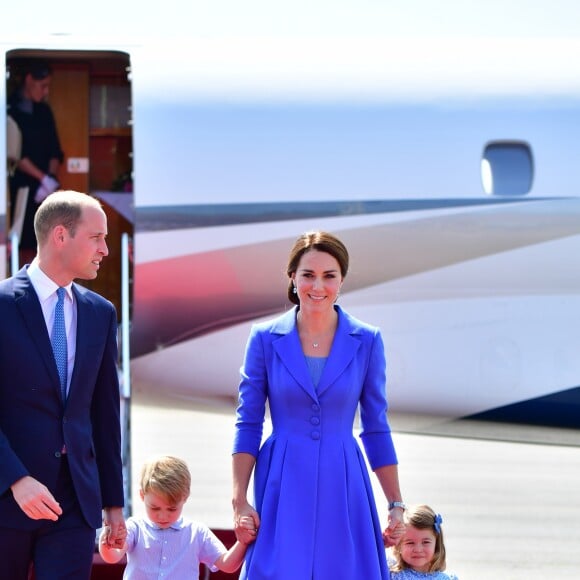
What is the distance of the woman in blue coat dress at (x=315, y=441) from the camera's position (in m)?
3.64

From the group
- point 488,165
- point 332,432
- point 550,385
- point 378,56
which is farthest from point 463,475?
point 332,432

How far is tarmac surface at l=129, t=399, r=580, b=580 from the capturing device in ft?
20.4

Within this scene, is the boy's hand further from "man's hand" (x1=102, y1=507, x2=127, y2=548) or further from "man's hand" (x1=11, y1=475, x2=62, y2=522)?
"man's hand" (x1=11, y1=475, x2=62, y2=522)

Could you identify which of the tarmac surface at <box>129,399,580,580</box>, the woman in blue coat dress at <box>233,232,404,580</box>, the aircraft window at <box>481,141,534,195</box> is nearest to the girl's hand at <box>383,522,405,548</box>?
the woman in blue coat dress at <box>233,232,404,580</box>

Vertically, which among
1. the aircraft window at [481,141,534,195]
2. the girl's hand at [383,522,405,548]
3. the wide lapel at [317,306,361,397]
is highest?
the aircraft window at [481,141,534,195]

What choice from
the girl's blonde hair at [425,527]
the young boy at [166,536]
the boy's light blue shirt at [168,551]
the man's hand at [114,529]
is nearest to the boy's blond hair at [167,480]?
the young boy at [166,536]

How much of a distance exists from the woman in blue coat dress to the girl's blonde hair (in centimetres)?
85

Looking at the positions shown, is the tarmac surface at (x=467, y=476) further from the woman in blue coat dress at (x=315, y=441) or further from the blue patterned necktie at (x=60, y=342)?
the blue patterned necktie at (x=60, y=342)

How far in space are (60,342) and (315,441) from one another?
0.85 m

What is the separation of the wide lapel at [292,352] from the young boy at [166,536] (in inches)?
31.7

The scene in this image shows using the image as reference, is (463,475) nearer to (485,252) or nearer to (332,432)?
(485,252)

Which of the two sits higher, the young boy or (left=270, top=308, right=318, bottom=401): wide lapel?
(left=270, top=308, right=318, bottom=401): wide lapel

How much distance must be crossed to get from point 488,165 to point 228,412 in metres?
1.94

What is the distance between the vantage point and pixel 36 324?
3564 mm
